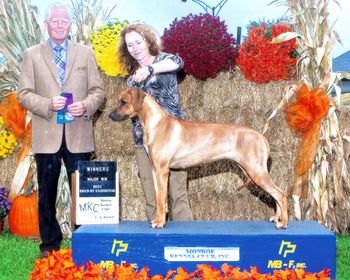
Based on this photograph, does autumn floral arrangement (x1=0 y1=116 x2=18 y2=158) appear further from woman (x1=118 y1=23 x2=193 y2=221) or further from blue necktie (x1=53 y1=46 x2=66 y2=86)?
woman (x1=118 y1=23 x2=193 y2=221)

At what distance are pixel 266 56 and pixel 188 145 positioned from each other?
6.39 ft

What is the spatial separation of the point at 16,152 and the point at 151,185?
2.49 meters

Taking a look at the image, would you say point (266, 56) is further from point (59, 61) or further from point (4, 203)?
point (4, 203)

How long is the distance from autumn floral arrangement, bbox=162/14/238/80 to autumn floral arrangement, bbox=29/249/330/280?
7.90 ft

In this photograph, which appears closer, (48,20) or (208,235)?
(208,235)

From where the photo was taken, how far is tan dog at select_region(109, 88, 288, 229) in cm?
454

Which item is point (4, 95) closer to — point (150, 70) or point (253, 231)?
point (150, 70)

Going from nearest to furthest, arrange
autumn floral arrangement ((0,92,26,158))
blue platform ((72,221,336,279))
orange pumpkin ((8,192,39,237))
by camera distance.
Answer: blue platform ((72,221,336,279))
autumn floral arrangement ((0,92,26,158))
orange pumpkin ((8,192,39,237))

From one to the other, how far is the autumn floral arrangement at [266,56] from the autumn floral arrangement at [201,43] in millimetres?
152

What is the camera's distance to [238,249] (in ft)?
14.4

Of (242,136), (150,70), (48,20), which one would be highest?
(48,20)

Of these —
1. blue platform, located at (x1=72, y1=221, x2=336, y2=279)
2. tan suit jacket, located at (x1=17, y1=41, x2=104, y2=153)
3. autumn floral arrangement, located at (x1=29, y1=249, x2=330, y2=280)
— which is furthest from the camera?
tan suit jacket, located at (x1=17, y1=41, x2=104, y2=153)

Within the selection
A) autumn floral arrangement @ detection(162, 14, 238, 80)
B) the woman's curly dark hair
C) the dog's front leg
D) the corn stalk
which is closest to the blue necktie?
the woman's curly dark hair

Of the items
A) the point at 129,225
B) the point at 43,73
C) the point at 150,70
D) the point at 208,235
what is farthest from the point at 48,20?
the point at 208,235
